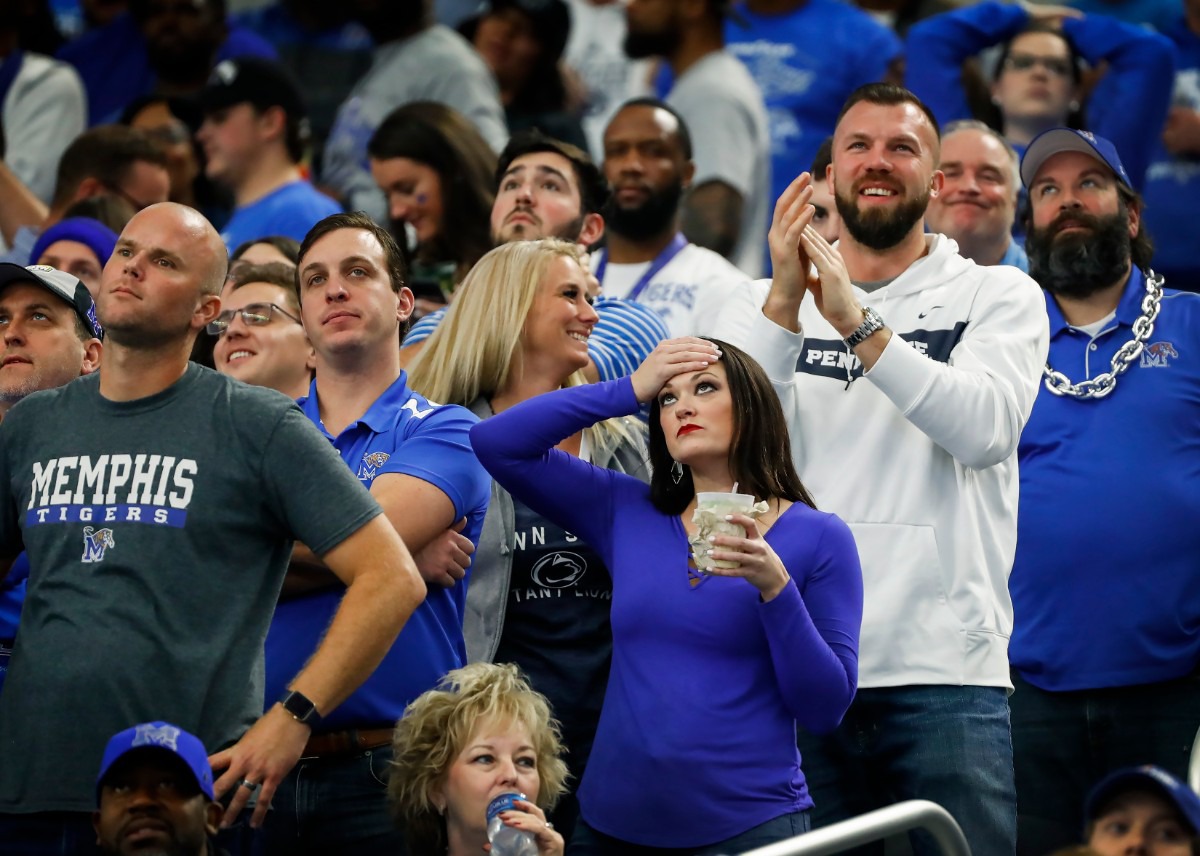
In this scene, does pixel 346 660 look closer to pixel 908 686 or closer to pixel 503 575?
pixel 503 575

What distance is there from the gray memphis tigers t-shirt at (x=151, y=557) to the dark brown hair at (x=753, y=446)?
102cm

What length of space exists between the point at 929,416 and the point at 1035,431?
121cm

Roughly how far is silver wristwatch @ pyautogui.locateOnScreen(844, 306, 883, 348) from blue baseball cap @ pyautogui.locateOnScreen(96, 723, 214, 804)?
1960 millimetres

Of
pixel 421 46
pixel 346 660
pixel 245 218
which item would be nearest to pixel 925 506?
pixel 346 660

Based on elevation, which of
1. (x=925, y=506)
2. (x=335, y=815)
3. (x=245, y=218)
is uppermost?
(x=245, y=218)

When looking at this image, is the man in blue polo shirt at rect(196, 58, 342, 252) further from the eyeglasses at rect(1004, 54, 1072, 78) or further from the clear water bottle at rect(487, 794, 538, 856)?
the clear water bottle at rect(487, 794, 538, 856)

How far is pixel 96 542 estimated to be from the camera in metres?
3.94

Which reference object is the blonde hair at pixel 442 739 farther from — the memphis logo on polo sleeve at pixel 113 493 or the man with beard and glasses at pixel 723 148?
the man with beard and glasses at pixel 723 148

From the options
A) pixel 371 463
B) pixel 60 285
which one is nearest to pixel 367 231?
pixel 371 463

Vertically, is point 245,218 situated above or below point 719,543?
above

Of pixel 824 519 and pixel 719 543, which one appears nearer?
pixel 719 543

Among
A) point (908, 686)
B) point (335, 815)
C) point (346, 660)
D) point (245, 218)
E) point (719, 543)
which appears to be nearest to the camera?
point (346, 660)

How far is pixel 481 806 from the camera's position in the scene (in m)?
4.41

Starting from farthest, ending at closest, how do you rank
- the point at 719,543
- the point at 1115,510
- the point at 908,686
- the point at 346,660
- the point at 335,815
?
the point at 1115,510 → the point at 908,686 → the point at 335,815 → the point at 719,543 → the point at 346,660
